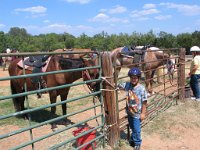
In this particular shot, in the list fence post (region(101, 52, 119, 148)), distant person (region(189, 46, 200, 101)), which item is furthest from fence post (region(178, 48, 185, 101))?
fence post (region(101, 52, 119, 148))

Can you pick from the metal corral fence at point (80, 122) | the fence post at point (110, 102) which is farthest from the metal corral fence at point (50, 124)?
the fence post at point (110, 102)

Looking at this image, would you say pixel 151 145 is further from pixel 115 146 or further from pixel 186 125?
pixel 186 125

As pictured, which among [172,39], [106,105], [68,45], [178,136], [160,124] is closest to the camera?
[106,105]

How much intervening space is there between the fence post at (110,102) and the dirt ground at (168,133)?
10.0 inches

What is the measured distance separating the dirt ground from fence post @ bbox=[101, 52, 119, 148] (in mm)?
254

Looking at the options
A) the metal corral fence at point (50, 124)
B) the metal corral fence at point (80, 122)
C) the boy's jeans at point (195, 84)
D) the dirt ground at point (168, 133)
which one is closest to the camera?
the metal corral fence at point (50, 124)

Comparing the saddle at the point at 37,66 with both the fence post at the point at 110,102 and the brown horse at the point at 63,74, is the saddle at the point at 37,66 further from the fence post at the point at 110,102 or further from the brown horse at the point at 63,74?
the fence post at the point at 110,102

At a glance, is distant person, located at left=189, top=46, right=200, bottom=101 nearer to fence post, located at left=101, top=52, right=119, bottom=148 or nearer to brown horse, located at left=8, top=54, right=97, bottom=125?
brown horse, located at left=8, top=54, right=97, bottom=125

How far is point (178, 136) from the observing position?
5.46 m

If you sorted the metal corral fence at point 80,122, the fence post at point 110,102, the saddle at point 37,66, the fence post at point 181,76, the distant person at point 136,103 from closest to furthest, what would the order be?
the metal corral fence at point 80,122
the fence post at point 110,102
the distant person at point 136,103
the saddle at point 37,66
the fence post at point 181,76

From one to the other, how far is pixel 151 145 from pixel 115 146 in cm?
74

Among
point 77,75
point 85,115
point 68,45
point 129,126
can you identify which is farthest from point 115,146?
point 68,45

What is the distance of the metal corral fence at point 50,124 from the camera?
306cm

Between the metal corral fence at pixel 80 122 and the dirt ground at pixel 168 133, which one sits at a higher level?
the metal corral fence at pixel 80 122
